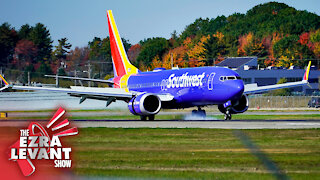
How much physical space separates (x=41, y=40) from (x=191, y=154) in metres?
88.5

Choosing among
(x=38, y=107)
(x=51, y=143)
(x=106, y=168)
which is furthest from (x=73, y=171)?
(x=38, y=107)

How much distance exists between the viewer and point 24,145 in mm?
22156

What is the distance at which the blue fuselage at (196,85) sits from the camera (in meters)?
43.3

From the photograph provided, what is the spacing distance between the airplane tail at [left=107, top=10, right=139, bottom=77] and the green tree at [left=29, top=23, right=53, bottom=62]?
47.5 metres

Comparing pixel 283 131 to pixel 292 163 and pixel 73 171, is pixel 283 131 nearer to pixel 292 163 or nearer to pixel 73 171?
pixel 292 163

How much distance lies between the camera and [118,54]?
194ft

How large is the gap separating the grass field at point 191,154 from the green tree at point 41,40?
76.3m

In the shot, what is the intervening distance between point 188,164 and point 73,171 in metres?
3.58

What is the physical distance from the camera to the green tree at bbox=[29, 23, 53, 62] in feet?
350

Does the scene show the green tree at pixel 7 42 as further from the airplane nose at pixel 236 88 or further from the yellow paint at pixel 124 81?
the airplane nose at pixel 236 88

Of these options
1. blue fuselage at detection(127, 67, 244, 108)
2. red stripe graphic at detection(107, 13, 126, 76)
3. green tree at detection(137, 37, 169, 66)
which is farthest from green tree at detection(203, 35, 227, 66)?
blue fuselage at detection(127, 67, 244, 108)

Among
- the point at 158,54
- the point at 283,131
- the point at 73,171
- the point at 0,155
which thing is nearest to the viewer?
the point at 73,171

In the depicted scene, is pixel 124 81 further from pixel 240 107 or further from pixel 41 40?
pixel 41 40

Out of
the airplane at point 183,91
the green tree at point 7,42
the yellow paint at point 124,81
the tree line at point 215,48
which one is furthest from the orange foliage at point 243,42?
the airplane at point 183,91
